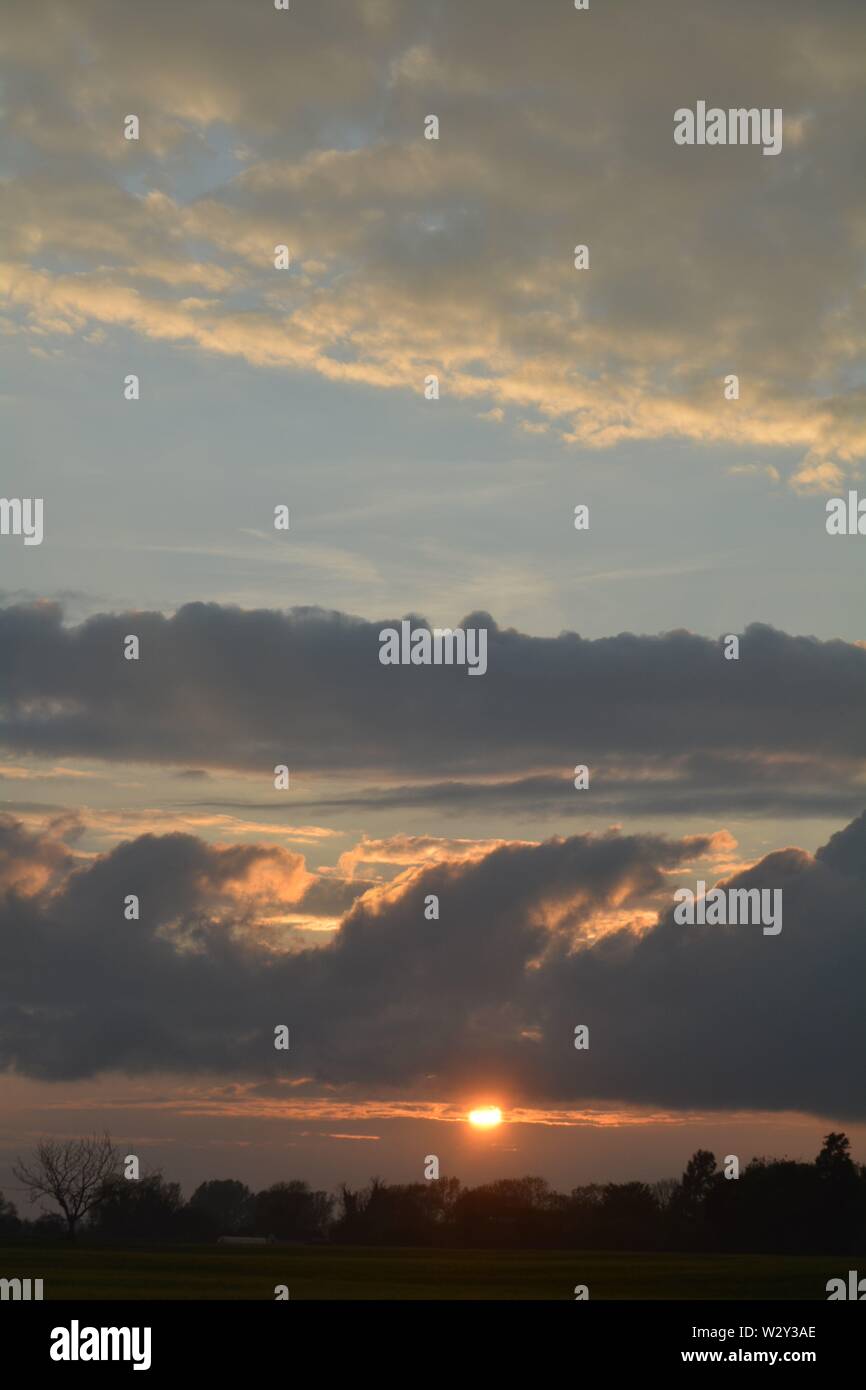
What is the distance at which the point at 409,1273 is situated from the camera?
112 meters

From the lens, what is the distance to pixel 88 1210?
637ft

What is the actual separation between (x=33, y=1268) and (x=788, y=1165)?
4308 inches

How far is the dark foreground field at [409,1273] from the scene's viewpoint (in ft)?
293

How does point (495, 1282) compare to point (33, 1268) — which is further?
point (33, 1268)

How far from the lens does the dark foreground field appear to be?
89188 millimetres

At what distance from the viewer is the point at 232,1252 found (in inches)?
6319
